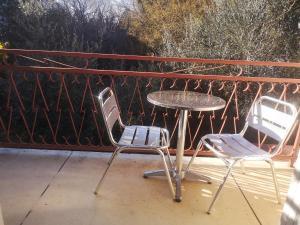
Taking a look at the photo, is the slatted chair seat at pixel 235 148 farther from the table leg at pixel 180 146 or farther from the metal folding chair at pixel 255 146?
the table leg at pixel 180 146

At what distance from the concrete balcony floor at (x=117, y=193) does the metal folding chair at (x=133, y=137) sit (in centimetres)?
18

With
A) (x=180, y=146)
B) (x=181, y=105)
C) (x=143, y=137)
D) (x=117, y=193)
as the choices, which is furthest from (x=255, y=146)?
(x=117, y=193)

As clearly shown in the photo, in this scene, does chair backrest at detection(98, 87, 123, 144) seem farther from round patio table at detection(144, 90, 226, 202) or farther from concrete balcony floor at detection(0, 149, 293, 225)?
concrete balcony floor at detection(0, 149, 293, 225)

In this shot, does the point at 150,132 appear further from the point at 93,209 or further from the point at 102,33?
the point at 102,33

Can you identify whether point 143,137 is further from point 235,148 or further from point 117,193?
point 235,148

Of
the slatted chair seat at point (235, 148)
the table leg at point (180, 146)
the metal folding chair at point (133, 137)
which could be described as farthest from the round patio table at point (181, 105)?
the slatted chair seat at point (235, 148)

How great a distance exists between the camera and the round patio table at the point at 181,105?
242cm

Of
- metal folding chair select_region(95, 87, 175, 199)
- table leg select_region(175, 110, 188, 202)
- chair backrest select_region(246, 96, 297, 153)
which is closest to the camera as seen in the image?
chair backrest select_region(246, 96, 297, 153)

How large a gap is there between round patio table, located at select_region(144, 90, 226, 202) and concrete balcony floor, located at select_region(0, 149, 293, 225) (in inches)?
3.6

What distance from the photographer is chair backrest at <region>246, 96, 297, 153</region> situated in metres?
2.30

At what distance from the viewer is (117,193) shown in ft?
8.63

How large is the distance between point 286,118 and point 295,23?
18.6 ft

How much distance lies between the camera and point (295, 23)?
722 centimetres

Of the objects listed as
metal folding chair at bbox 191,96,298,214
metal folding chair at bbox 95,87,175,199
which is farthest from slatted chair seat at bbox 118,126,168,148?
metal folding chair at bbox 191,96,298,214
